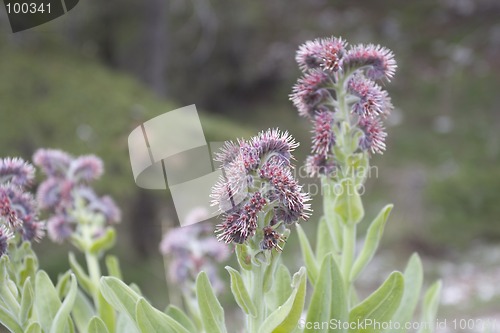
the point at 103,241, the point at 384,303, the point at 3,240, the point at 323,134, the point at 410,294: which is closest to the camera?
the point at 3,240

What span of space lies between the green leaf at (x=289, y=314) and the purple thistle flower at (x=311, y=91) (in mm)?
471

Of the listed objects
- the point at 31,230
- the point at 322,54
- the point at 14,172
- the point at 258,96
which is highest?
the point at 258,96

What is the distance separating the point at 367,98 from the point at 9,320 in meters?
0.85

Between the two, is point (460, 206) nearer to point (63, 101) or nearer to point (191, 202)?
point (63, 101)

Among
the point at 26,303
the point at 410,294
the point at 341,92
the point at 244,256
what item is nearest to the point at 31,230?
the point at 26,303

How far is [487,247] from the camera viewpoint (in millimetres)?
8383

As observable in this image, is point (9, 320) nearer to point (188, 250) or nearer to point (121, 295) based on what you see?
point (121, 295)

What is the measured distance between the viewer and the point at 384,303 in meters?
1.24

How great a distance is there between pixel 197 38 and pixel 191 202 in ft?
31.0

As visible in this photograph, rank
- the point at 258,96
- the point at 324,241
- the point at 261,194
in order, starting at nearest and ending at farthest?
the point at 261,194 → the point at 324,241 → the point at 258,96

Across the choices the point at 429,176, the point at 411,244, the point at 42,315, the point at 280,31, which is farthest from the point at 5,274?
the point at 280,31

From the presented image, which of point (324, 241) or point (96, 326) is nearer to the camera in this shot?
→ point (96, 326)

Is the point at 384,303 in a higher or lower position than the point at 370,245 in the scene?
lower

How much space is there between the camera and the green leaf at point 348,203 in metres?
1.40
